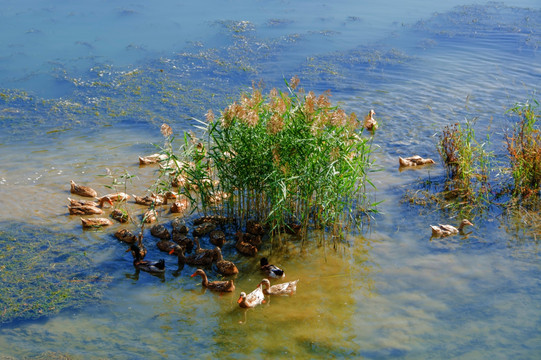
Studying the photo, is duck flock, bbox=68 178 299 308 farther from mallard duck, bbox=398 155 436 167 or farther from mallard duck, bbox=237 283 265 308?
mallard duck, bbox=398 155 436 167

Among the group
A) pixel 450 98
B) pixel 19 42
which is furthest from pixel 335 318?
pixel 19 42

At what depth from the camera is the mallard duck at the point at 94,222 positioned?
33.9 ft

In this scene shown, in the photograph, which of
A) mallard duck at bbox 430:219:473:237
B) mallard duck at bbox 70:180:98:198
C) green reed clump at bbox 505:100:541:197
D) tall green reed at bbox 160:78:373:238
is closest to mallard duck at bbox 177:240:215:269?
tall green reed at bbox 160:78:373:238

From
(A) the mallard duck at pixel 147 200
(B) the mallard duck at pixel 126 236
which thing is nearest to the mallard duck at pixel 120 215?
(A) the mallard duck at pixel 147 200

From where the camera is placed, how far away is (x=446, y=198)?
38.1 feet

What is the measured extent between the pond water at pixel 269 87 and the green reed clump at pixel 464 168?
0.53 meters

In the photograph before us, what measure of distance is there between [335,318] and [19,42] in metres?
15.4

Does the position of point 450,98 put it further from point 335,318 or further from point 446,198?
point 335,318

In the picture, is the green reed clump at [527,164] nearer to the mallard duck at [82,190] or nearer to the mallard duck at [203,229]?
the mallard duck at [203,229]

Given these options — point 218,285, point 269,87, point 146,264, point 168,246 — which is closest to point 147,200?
point 168,246

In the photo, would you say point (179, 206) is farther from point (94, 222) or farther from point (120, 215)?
point (94, 222)

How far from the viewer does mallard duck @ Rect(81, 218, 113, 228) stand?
33.9 ft

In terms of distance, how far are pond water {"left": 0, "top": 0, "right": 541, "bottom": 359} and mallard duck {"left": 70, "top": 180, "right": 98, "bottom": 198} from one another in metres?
0.23

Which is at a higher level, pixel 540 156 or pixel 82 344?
pixel 540 156
